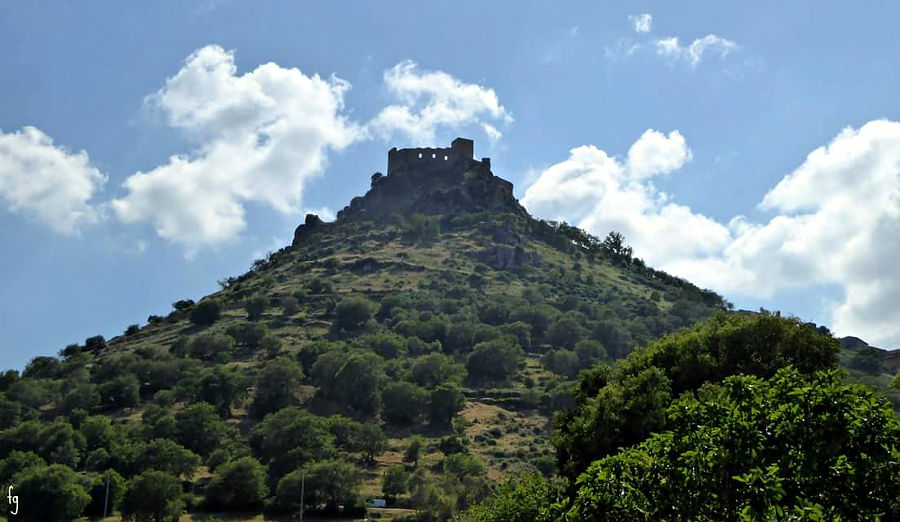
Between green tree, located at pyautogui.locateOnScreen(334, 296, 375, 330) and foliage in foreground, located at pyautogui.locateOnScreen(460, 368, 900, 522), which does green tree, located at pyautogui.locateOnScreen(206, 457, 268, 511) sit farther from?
foliage in foreground, located at pyautogui.locateOnScreen(460, 368, 900, 522)

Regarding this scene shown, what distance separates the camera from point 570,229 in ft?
479

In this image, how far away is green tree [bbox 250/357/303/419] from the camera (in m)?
77.1

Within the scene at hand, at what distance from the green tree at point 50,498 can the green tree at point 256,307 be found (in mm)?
51411

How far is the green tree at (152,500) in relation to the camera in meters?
52.4

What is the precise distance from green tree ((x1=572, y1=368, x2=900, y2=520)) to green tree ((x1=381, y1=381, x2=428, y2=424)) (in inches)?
2613

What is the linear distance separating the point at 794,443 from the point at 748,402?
0.86m

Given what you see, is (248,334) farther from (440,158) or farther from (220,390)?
(440,158)

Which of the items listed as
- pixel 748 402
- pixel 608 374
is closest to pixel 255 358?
pixel 608 374

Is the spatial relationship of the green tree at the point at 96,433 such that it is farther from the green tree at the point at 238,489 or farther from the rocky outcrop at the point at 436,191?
the rocky outcrop at the point at 436,191

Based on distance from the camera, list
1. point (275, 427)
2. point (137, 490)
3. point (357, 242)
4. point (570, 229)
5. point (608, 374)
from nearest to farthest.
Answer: point (608, 374), point (137, 490), point (275, 427), point (357, 242), point (570, 229)

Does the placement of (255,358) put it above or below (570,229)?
below

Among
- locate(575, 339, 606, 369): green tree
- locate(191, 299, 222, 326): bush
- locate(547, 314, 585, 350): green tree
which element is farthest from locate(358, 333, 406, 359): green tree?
locate(191, 299, 222, 326): bush

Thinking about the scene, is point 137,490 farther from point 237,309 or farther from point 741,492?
point 237,309

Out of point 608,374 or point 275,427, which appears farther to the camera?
point 275,427
